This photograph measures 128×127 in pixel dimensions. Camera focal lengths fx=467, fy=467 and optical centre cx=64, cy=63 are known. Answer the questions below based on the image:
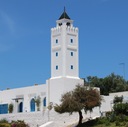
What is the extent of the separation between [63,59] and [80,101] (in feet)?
29.9

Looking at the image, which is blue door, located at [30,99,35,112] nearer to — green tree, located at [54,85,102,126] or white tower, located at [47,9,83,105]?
white tower, located at [47,9,83,105]

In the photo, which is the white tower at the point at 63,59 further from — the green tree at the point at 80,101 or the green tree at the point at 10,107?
the green tree at the point at 10,107

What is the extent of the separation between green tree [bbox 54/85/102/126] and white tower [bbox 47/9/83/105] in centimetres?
566

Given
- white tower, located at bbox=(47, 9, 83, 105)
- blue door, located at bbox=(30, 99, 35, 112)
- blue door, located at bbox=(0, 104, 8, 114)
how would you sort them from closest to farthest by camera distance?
white tower, located at bbox=(47, 9, 83, 105), blue door, located at bbox=(30, 99, 35, 112), blue door, located at bbox=(0, 104, 8, 114)

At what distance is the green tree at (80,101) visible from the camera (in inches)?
1960

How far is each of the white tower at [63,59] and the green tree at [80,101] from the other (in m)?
5.66

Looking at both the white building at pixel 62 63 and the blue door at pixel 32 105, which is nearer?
the white building at pixel 62 63

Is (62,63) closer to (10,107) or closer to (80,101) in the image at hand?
(80,101)

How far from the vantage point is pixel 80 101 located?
165 ft

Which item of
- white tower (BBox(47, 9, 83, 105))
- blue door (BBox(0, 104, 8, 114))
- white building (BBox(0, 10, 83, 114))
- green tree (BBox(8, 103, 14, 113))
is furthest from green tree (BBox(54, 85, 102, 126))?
blue door (BBox(0, 104, 8, 114))

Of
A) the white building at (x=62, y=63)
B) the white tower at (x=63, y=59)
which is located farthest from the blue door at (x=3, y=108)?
the white tower at (x=63, y=59)

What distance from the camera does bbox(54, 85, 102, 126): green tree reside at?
4978 centimetres

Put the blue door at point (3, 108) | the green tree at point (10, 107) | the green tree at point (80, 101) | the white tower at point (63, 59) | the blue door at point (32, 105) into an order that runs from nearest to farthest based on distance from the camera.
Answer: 1. the green tree at point (80, 101)
2. the white tower at point (63, 59)
3. the blue door at point (32, 105)
4. the green tree at point (10, 107)
5. the blue door at point (3, 108)

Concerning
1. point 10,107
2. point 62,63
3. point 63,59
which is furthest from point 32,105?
point 63,59
